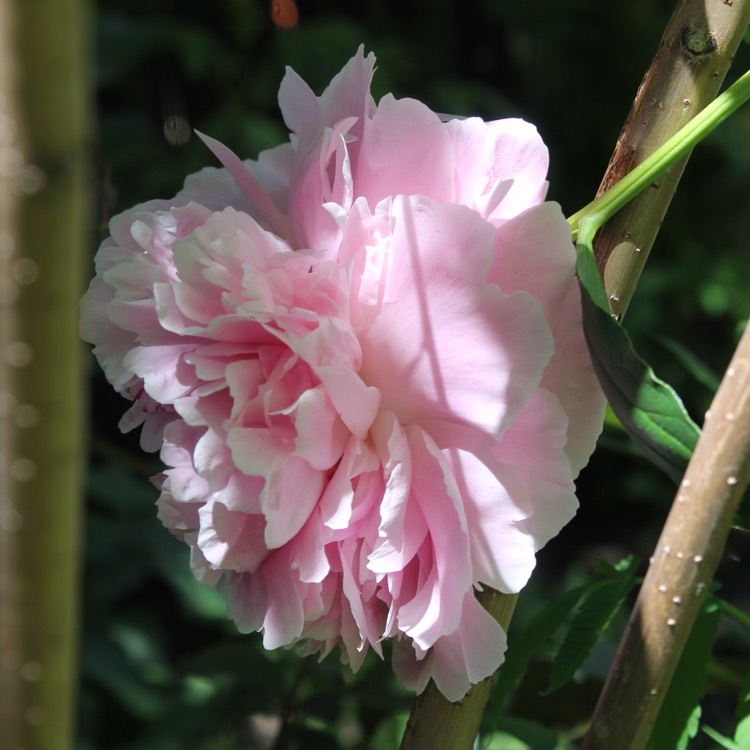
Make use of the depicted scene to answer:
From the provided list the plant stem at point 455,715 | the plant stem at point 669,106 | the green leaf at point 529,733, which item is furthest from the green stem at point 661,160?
the green leaf at point 529,733

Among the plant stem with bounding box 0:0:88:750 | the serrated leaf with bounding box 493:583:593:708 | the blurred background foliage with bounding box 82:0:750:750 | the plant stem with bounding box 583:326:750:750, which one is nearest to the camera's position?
the plant stem with bounding box 0:0:88:750

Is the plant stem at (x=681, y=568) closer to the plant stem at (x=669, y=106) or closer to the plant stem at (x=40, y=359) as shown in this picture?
the plant stem at (x=669, y=106)

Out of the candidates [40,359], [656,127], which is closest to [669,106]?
[656,127]

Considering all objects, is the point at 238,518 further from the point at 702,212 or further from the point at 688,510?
the point at 702,212

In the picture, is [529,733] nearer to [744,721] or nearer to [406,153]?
[744,721]

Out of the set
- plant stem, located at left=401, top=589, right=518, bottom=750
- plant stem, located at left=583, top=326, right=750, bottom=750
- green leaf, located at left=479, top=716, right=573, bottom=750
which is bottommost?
green leaf, located at left=479, top=716, right=573, bottom=750

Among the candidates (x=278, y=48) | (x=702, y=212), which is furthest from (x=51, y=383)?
(x=702, y=212)

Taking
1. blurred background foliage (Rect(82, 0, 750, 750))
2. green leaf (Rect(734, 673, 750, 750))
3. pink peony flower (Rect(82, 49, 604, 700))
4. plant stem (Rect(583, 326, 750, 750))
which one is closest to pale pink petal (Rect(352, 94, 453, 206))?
pink peony flower (Rect(82, 49, 604, 700))

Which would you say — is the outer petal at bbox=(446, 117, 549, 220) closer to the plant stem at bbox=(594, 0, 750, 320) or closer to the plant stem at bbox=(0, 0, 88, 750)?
the plant stem at bbox=(594, 0, 750, 320)
